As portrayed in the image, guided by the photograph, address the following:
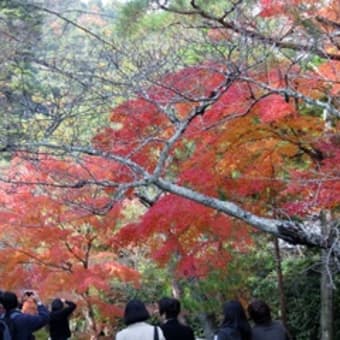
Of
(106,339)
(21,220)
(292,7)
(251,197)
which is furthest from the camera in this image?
(106,339)

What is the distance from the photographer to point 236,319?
379 centimetres

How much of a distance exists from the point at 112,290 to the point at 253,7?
308 inches

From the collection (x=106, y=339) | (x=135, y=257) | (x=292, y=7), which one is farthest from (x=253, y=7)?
(x=106, y=339)

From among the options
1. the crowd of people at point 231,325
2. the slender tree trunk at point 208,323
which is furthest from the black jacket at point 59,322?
the slender tree trunk at point 208,323

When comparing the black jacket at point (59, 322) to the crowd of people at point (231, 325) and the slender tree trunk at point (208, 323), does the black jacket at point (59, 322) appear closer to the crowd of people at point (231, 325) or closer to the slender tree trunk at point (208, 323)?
the crowd of people at point (231, 325)

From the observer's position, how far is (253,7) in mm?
6641

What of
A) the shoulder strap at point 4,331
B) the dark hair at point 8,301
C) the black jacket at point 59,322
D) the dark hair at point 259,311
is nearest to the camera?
the dark hair at point 259,311

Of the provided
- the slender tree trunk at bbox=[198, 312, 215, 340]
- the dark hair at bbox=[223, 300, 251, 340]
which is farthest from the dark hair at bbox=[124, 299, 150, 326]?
the slender tree trunk at bbox=[198, 312, 215, 340]

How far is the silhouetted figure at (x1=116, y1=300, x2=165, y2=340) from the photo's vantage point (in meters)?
3.68

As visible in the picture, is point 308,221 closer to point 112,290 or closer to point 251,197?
point 251,197

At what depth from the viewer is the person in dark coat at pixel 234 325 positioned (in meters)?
3.75

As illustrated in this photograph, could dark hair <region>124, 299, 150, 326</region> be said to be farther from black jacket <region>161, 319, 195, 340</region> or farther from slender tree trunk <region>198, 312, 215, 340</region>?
slender tree trunk <region>198, 312, 215, 340</region>

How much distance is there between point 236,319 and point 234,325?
0.14ft

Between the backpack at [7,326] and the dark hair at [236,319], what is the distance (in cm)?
185
